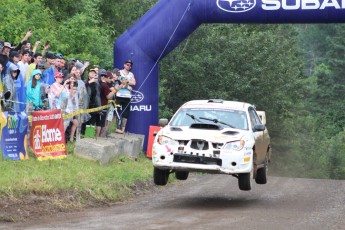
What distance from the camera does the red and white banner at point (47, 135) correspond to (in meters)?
18.0

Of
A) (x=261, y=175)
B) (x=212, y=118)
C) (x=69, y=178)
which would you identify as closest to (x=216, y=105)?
(x=212, y=118)

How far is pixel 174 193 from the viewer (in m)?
18.6

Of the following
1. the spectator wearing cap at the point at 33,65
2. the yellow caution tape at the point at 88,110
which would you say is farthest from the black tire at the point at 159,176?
the spectator wearing cap at the point at 33,65

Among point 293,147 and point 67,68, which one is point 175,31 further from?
point 293,147

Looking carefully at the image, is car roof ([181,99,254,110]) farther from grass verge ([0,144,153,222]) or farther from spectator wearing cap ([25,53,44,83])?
spectator wearing cap ([25,53,44,83])

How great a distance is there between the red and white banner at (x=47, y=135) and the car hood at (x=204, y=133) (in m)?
2.78

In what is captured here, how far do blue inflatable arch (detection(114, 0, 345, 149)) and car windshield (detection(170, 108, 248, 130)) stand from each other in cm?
599

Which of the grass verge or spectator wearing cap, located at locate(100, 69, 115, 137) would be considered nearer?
the grass verge

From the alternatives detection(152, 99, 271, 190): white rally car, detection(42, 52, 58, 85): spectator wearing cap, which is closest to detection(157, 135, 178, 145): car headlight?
detection(152, 99, 271, 190): white rally car

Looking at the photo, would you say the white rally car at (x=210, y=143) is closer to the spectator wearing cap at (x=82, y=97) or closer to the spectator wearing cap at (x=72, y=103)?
the spectator wearing cap at (x=72, y=103)

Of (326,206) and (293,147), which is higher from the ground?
(326,206)

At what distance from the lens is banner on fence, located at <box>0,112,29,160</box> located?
666 inches

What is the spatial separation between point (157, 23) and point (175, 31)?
20.8 inches

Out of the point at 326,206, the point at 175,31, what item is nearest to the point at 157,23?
the point at 175,31
